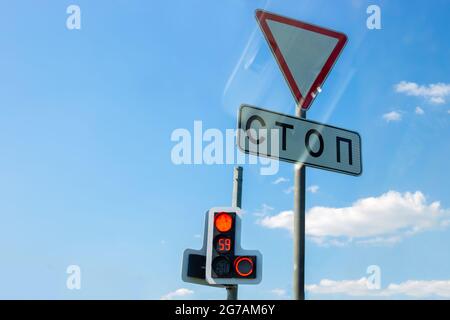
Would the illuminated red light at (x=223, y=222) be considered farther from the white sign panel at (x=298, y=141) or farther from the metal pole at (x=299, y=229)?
the white sign panel at (x=298, y=141)

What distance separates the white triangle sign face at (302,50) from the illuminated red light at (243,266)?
2338mm

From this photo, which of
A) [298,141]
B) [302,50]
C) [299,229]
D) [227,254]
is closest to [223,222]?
[227,254]

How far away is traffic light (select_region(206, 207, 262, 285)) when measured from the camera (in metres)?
4.99

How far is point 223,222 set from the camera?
5082 mm

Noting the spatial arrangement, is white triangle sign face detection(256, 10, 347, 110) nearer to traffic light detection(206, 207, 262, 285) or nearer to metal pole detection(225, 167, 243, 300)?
traffic light detection(206, 207, 262, 285)

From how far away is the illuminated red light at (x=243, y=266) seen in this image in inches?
199

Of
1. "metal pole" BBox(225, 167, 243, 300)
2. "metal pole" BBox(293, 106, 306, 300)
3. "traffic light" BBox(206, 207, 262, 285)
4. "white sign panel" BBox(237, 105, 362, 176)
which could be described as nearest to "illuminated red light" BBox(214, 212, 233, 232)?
"traffic light" BBox(206, 207, 262, 285)

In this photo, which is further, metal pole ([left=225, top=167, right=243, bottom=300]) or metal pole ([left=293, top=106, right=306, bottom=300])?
metal pole ([left=225, top=167, right=243, bottom=300])

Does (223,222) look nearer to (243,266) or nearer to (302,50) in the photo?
(243,266)

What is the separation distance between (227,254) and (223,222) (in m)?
0.37

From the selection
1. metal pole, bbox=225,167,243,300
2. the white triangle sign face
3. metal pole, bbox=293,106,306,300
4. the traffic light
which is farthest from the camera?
metal pole, bbox=225,167,243,300

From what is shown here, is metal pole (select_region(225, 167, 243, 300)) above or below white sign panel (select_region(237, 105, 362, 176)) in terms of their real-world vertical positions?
above
